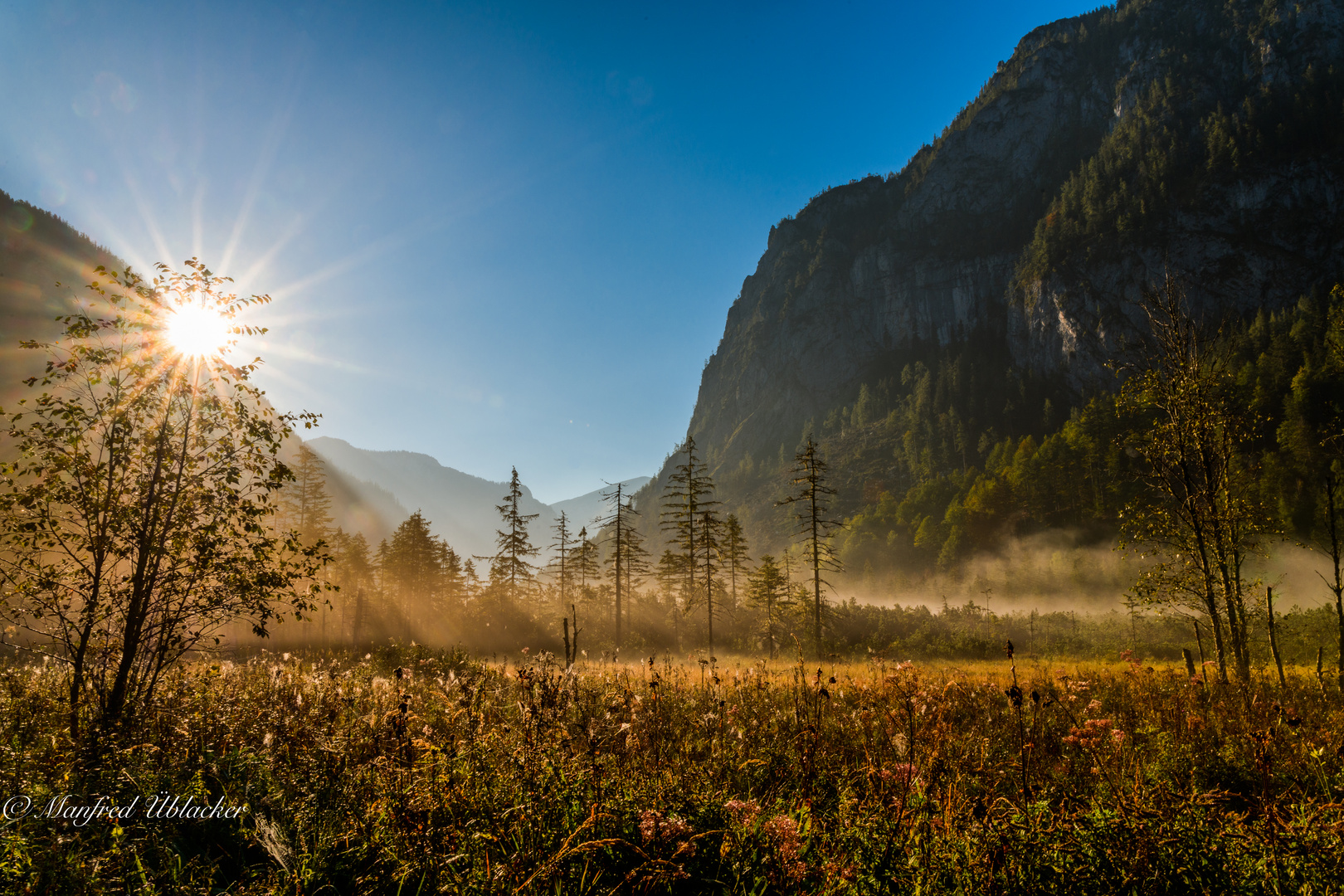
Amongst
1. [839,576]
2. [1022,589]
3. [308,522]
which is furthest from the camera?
[839,576]

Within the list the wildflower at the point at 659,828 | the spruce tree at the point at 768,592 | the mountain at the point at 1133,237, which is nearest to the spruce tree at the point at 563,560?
the spruce tree at the point at 768,592

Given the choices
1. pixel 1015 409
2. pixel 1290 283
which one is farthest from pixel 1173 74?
pixel 1015 409

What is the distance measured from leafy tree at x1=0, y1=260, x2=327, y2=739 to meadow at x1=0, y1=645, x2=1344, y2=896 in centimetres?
99

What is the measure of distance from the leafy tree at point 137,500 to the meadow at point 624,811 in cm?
99

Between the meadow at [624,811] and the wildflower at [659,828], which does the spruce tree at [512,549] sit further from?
the wildflower at [659,828]

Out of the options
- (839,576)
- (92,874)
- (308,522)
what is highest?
(308,522)

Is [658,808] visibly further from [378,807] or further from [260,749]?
[260,749]

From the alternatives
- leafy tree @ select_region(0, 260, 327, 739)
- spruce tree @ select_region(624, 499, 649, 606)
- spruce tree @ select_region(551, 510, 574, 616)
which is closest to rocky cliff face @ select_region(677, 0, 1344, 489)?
spruce tree @ select_region(624, 499, 649, 606)

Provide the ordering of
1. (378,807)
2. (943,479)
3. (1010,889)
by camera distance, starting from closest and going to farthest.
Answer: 1. (1010,889)
2. (378,807)
3. (943,479)

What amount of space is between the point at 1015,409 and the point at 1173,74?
123 m

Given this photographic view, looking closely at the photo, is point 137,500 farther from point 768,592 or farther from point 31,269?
point 31,269

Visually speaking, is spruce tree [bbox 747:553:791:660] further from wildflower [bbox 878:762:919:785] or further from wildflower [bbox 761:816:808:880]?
wildflower [bbox 761:816:808:880]

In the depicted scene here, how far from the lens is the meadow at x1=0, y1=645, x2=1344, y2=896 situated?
2566 mm

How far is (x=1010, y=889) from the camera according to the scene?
8.26 ft
